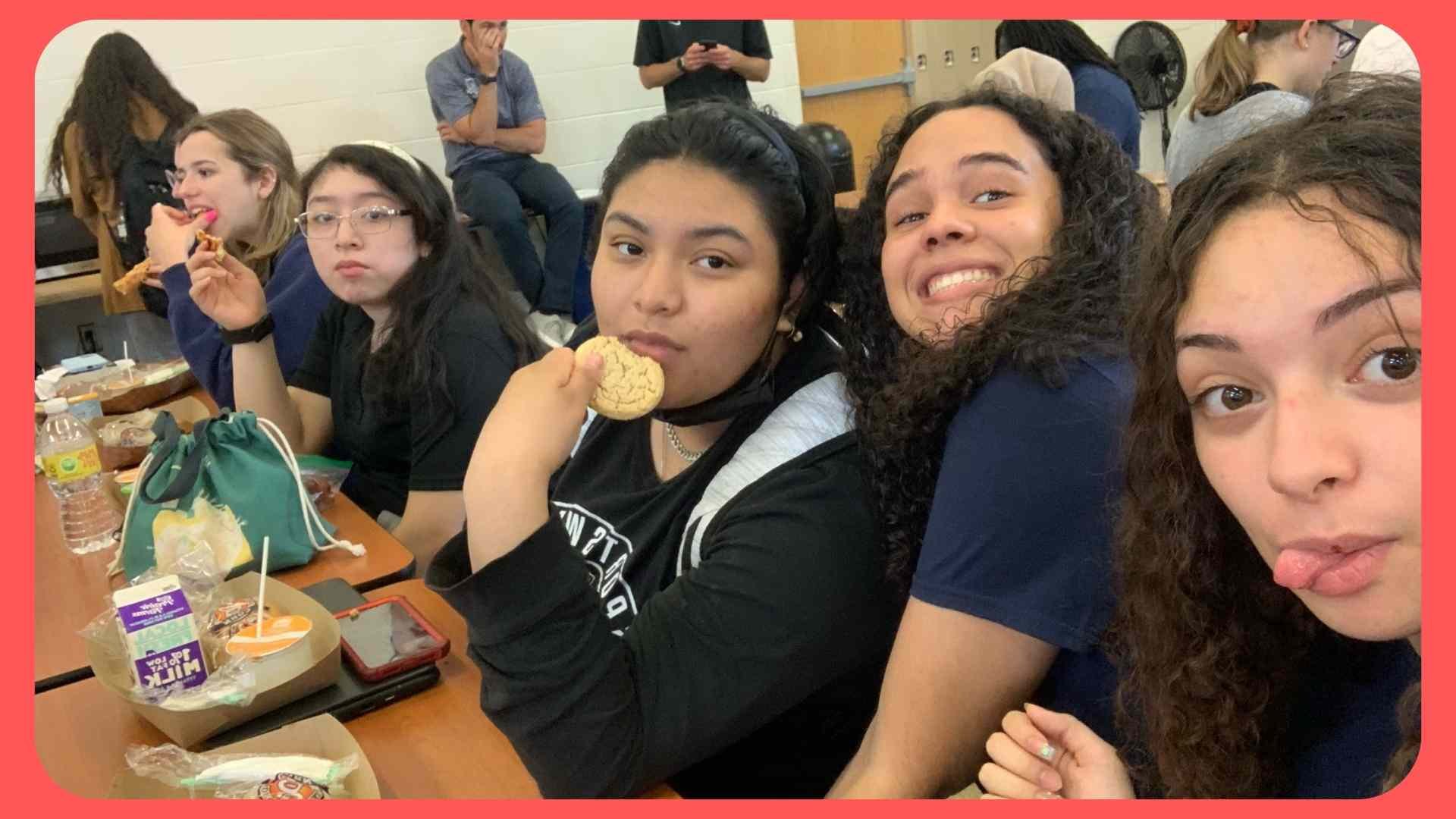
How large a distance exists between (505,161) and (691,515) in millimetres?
3985

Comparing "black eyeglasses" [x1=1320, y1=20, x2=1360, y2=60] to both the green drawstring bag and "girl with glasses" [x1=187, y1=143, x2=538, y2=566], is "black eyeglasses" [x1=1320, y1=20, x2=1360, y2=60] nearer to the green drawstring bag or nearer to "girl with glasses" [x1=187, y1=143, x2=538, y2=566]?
"girl with glasses" [x1=187, y1=143, x2=538, y2=566]

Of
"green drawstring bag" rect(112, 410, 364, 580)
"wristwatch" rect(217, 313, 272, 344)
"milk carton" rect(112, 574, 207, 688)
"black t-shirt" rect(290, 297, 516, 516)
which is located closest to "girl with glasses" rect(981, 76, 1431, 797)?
"milk carton" rect(112, 574, 207, 688)

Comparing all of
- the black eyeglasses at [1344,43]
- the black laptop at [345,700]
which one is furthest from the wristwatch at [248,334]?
the black eyeglasses at [1344,43]

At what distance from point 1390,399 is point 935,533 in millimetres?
470

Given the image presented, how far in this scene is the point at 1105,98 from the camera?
347 cm

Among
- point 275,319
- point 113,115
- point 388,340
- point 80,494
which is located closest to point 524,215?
point 113,115

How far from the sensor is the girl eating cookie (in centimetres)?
112

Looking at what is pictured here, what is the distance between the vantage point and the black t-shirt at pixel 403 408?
214 centimetres

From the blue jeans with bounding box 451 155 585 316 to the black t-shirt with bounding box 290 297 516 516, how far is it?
2.33 meters

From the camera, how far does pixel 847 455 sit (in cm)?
132

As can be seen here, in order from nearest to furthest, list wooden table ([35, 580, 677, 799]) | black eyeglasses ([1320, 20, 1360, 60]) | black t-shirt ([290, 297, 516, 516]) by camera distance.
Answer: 1. wooden table ([35, 580, 677, 799])
2. black t-shirt ([290, 297, 516, 516])
3. black eyeglasses ([1320, 20, 1360, 60])

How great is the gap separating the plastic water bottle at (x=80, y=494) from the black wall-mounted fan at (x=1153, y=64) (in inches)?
210

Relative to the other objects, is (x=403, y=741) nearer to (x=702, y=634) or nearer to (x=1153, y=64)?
(x=702, y=634)

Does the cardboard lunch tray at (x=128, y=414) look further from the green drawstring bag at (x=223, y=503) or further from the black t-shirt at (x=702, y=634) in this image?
the black t-shirt at (x=702, y=634)
